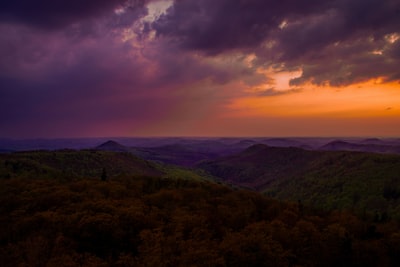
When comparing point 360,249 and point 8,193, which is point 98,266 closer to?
point 360,249

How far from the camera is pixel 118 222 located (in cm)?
5447

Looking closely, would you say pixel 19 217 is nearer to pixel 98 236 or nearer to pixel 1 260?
pixel 98 236

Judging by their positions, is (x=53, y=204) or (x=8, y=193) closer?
(x=53, y=204)

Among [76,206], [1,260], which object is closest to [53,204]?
[76,206]

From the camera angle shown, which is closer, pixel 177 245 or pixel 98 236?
pixel 177 245

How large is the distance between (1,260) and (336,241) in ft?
180

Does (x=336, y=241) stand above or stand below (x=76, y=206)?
below

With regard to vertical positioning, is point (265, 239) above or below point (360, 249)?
above

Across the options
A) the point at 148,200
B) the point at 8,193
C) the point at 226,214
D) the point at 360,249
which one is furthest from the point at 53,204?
the point at 360,249

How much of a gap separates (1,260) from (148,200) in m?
47.4

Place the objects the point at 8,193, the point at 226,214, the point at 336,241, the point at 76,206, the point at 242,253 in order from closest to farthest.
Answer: the point at 242,253
the point at 336,241
the point at 76,206
the point at 226,214
the point at 8,193

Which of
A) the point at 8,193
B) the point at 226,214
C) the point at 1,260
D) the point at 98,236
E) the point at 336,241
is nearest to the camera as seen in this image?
the point at 1,260

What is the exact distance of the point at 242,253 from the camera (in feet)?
132

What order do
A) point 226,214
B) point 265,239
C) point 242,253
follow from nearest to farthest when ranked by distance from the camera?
point 242,253 → point 265,239 → point 226,214
